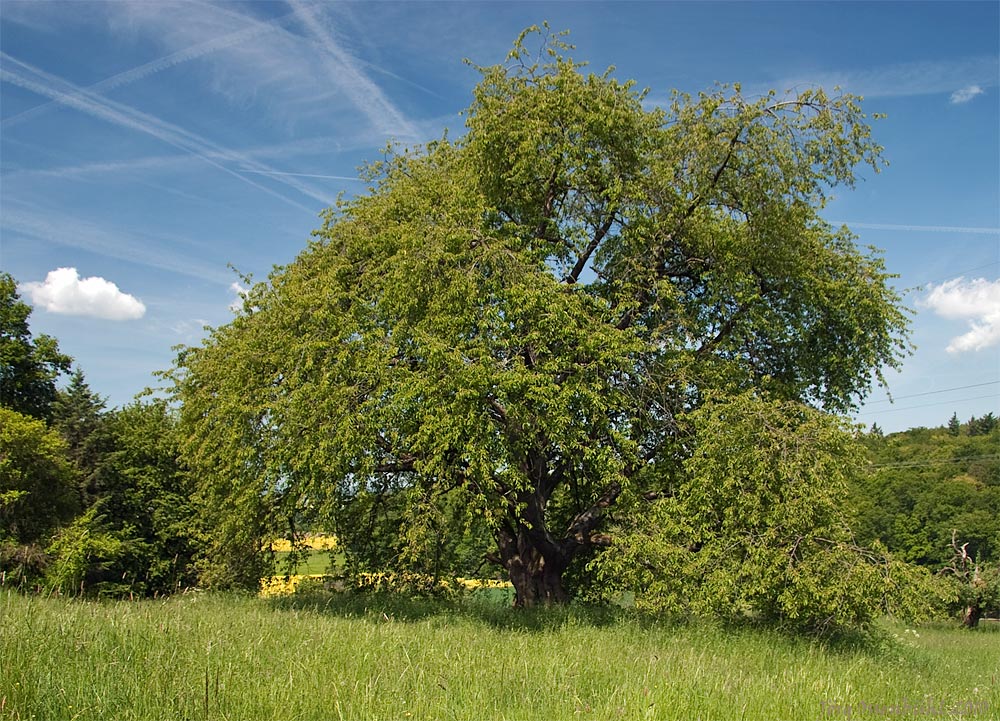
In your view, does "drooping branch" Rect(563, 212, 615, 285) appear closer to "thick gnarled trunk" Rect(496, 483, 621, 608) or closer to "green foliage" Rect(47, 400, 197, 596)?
"thick gnarled trunk" Rect(496, 483, 621, 608)

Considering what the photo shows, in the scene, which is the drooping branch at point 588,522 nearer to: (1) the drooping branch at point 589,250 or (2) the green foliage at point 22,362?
(1) the drooping branch at point 589,250

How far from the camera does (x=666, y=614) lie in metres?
12.9

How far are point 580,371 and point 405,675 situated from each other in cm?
735

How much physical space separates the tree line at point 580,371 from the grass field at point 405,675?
8.18ft

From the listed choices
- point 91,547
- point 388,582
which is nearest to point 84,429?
point 91,547

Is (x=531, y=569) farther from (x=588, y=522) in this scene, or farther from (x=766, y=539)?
(x=766, y=539)

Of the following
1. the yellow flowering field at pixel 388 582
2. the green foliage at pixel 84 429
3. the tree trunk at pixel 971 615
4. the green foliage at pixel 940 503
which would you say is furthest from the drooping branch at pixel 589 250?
the green foliage at pixel 940 503

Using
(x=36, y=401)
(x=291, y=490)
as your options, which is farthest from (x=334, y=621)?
(x=36, y=401)

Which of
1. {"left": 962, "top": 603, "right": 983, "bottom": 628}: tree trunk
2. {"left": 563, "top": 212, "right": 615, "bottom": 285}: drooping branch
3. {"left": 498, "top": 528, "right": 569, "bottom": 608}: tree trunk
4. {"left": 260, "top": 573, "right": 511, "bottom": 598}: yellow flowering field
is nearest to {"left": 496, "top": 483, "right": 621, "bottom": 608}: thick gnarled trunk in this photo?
{"left": 498, "top": 528, "right": 569, "bottom": 608}: tree trunk

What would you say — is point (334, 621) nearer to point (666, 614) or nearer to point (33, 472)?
point (666, 614)

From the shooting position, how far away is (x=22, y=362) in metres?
32.6

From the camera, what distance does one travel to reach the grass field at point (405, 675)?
5250 millimetres

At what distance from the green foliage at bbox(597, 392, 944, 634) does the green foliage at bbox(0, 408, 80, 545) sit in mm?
19003

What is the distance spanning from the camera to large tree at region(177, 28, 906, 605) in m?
12.7
